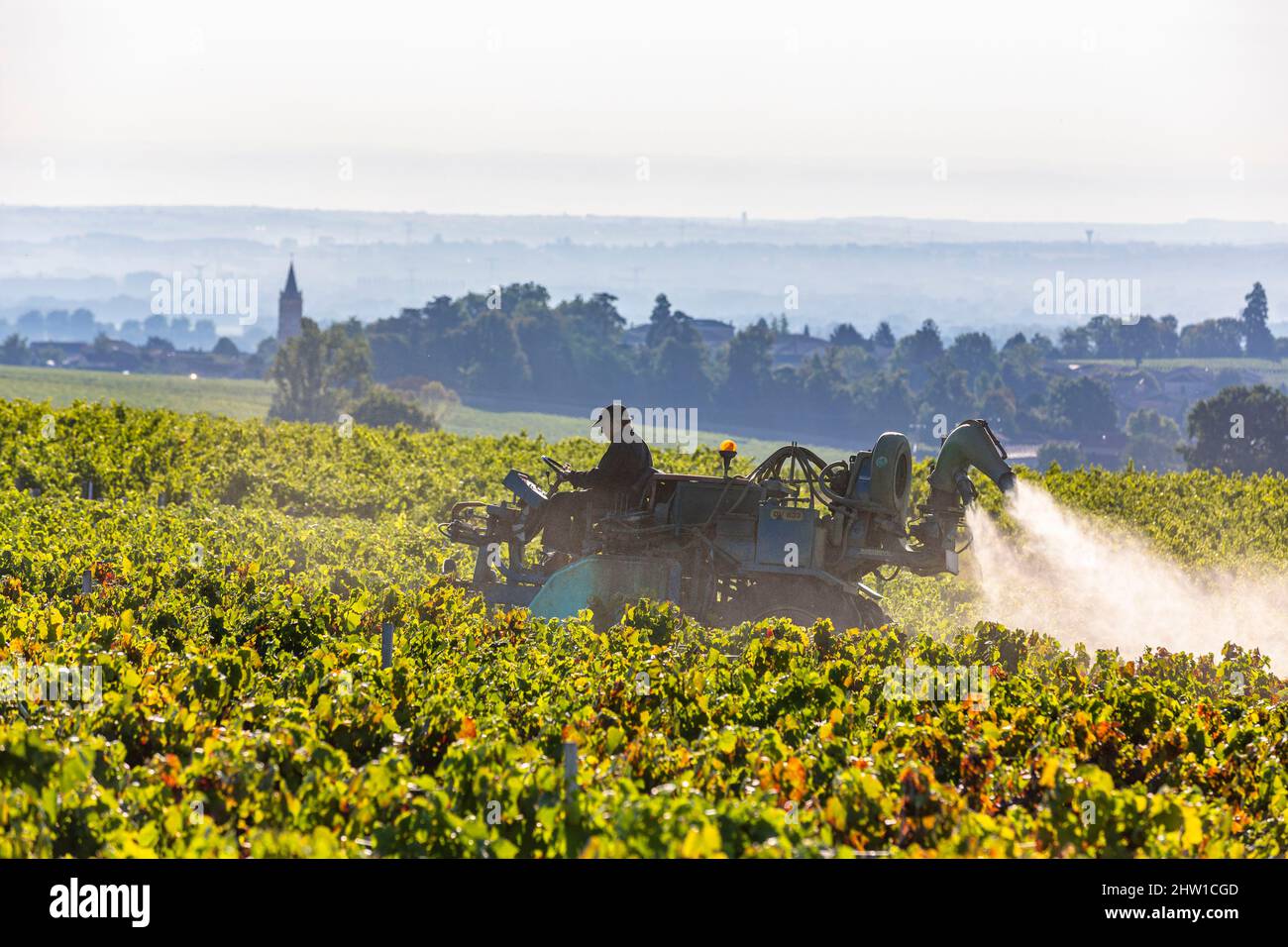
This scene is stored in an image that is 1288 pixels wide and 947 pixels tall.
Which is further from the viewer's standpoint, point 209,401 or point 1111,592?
point 209,401

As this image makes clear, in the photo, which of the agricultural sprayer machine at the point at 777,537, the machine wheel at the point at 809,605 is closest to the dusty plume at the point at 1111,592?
the agricultural sprayer machine at the point at 777,537

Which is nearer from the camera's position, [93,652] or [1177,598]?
[93,652]

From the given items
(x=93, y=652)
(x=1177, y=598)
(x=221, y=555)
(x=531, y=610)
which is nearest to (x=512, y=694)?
(x=93, y=652)

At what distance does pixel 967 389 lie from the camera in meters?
195

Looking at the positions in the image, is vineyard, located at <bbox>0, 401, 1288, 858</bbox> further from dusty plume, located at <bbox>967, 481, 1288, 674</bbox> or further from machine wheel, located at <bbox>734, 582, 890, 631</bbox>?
dusty plume, located at <bbox>967, 481, 1288, 674</bbox>

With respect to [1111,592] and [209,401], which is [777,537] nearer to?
[1111,592]

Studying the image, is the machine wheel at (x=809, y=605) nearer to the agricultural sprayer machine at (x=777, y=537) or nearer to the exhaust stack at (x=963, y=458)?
the agricultural sprayer machine at (x=777, y=537)

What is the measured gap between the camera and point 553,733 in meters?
13.2

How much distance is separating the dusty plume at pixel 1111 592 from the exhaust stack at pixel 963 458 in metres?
2.46

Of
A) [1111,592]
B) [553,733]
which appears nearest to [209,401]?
[1111,592]

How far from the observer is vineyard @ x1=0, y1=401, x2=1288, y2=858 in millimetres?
10430

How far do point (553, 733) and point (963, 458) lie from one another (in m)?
9.23
